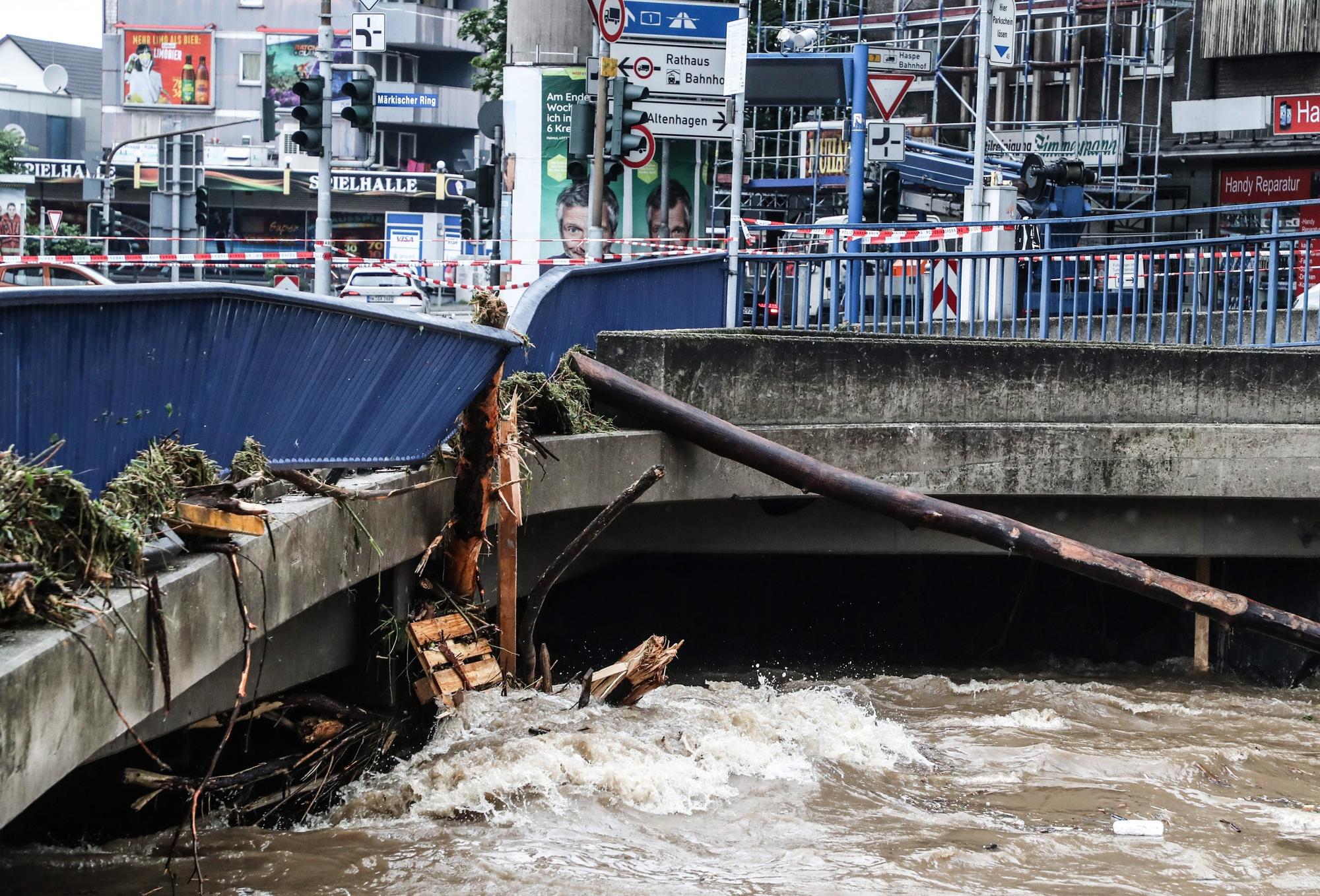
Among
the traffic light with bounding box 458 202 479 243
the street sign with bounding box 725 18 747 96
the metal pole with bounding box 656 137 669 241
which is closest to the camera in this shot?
the street sign with bounding box 725 18 747 96

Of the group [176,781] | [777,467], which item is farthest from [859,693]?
[176,781]

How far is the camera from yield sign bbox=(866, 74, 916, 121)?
16812 millimetres

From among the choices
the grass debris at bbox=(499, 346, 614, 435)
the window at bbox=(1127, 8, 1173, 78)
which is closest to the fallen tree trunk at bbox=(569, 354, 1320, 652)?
the grass debris at bbox=(499, 346, 614, 435)

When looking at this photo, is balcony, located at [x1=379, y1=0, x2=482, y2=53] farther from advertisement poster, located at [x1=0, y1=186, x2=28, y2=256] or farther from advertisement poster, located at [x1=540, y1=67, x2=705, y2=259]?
advertisement poster, located at [x1=540, y1=67, x2=705, y2=259]

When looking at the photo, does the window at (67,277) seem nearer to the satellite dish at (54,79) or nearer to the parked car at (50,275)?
the parked car at (50,275)

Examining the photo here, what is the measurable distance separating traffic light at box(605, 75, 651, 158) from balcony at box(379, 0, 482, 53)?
47386 millimetres

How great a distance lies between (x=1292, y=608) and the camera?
33.4ft

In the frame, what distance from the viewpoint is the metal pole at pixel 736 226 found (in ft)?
39.6

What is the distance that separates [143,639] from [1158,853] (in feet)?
14.3

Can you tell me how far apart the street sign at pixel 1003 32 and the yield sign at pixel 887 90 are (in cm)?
100

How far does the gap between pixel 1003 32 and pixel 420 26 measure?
49362 mm

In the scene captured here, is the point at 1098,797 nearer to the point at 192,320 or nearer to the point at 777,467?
the point at 777,467

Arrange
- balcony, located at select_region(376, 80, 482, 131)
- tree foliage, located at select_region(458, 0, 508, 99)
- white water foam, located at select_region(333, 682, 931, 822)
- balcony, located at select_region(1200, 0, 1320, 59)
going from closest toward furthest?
white water foam, located at select_region(333, 682, 931, 822)
balcony, located at select_region(1200, 0, 1320, 59)
tree foliage, located at select_region(458, 0, 508, 99)
balcony, located at select_region(376, 80, 482, 131)

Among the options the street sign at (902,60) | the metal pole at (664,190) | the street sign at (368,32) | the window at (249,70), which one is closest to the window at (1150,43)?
the street sign at (902,60)
